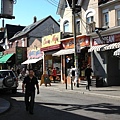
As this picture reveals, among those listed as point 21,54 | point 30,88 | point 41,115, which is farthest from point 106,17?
point 21,54

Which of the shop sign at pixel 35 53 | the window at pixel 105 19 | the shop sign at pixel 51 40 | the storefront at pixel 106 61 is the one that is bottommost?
the storefront at pixel 106 61

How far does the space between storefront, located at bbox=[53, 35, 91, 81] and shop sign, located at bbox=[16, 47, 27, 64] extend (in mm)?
13372

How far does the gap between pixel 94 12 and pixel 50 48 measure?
7923 millimetres

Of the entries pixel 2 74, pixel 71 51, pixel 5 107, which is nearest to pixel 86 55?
pixel 71 51

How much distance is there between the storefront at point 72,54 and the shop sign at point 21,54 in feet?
43.9

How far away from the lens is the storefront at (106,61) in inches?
893

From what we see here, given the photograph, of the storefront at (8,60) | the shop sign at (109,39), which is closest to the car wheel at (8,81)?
the shop sign at (109,39)

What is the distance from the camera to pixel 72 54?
91.0ft

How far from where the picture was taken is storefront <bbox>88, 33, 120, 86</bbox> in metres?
22.7

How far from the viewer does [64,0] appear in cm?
3055

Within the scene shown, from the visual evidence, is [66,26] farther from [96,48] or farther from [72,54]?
[96,48]

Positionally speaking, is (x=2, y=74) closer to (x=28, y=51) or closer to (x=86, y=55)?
(x=86, y=55)

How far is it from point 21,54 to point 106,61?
2086 cm

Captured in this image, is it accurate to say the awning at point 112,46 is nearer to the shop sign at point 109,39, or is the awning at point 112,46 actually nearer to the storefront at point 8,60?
the shop sign at point 109,39
